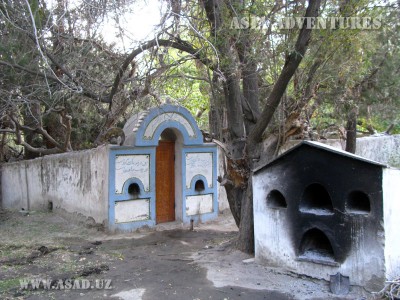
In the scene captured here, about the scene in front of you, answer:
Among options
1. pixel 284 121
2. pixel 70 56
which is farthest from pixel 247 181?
pixel 70 56

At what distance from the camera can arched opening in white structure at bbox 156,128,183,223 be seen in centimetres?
1159

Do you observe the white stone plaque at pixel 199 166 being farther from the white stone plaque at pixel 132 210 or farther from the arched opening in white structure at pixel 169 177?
the white stone plaque at pixel 132 210

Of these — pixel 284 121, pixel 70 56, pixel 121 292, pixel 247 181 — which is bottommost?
pixel 121 292

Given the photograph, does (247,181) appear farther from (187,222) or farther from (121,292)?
(187,222)

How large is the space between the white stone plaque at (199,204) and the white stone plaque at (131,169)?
141cm

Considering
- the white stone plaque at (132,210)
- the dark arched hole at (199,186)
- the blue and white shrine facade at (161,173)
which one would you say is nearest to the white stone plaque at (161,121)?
the blue and white shrine facade at (161,173)

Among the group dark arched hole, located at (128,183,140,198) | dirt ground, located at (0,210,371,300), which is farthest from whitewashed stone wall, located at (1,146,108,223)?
dirt ground, located at (0,210,371,300)

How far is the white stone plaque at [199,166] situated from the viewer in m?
11.8

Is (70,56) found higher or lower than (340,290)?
higher

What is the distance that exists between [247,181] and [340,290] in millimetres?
2617

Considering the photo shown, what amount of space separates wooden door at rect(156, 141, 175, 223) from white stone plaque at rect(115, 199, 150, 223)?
66 centimetres

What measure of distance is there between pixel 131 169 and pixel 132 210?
3.40 feet

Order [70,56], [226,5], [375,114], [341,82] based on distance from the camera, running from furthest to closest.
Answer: [375,114]
[70,56]
[341,82]
[226,5]

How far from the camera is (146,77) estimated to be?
7.19 meters
